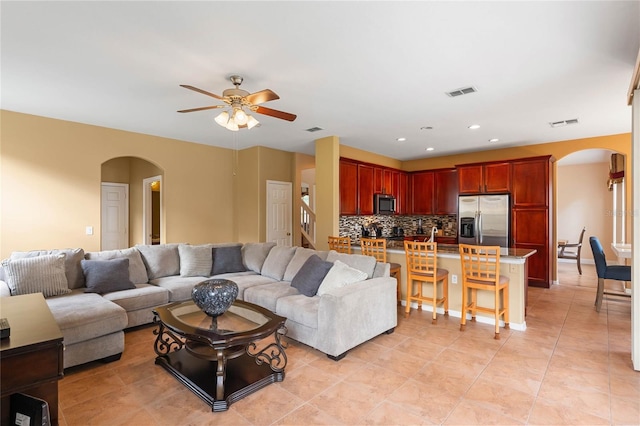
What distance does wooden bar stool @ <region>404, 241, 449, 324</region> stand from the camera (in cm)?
407

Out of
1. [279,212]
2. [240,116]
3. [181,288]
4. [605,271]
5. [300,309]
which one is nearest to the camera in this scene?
[240,116]

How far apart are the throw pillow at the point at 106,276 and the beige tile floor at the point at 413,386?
574 mm

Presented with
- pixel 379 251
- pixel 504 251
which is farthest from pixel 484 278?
pixel 379 251

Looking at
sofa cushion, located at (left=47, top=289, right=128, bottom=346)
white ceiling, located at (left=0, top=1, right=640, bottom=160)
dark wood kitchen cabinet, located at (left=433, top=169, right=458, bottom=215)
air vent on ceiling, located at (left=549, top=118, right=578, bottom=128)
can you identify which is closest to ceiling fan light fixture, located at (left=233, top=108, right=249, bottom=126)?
white ceiling, located at (left=0, top=1, right=640, bottom=160)

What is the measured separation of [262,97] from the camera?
2.89 metres

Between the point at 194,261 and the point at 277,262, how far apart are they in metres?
1.18

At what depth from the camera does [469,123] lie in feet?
15.7

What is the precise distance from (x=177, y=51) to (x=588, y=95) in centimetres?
431

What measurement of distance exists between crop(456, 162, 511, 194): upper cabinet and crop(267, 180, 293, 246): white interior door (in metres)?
3.62

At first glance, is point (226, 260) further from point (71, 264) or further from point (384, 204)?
point (384, 204)

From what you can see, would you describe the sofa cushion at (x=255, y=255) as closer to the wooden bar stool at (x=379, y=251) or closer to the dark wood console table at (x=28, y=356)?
the wooden bar stool at (x=379, y=251)

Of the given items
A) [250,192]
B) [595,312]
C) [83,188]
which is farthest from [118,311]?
[595,312]

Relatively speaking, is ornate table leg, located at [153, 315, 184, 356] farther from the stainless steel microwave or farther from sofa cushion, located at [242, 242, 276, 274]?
the stainless steel microwave

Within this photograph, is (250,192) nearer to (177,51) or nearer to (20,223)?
(20,223)
